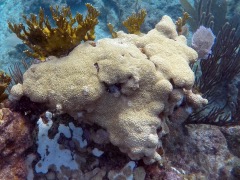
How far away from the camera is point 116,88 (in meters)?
2.47

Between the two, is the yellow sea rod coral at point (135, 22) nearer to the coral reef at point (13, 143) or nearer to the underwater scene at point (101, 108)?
the underwater scene at point (101, 108)

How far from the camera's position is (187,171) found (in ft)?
10.3

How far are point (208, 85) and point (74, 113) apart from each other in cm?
276

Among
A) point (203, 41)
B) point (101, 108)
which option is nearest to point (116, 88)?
point (101, 108)

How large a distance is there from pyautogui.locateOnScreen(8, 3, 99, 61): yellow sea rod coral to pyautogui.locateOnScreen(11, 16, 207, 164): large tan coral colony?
131 millimetres

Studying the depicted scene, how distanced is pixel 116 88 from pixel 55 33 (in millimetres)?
843

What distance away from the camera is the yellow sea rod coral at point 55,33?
8.35 ft

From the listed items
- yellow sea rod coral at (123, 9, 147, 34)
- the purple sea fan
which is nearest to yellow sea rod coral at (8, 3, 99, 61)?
yellow sea rod coral at (123, 9, 147, 34)

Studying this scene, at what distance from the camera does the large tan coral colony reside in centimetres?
239

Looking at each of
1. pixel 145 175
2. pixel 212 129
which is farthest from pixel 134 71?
pixel 212 129

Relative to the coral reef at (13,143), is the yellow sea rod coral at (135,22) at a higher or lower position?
higher

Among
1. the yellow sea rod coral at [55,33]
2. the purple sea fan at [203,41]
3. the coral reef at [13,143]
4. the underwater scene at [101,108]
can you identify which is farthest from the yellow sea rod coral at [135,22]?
the coral reef at [13,143]

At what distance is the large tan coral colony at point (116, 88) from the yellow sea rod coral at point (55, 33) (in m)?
0.13

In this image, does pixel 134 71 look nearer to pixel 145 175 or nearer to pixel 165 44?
pixel 165 44
